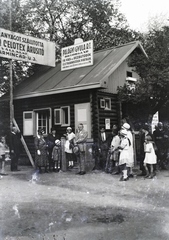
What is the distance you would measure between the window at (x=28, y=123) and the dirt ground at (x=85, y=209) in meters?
6.86

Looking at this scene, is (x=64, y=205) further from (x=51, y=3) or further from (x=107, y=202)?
(x=51, y=3)

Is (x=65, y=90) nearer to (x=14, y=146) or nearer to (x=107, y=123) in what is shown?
(x=107, y=123)

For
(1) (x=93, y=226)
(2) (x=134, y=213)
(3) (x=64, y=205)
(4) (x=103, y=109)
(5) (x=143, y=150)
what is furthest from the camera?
(4) (x=103, y=109)

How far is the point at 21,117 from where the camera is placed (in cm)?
1669

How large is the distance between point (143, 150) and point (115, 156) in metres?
1.02

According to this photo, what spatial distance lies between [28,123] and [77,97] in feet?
11.2

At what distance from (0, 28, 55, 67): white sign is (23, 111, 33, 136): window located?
9.03 feet

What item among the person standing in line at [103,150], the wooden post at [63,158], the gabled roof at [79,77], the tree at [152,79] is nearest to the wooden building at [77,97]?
the gabled roof at [79,77]

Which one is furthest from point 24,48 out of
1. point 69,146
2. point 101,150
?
point 101,150

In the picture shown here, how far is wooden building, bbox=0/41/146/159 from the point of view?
13.5 meters

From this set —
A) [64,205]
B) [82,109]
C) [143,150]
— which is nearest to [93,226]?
[64,205]

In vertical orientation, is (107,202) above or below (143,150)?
below

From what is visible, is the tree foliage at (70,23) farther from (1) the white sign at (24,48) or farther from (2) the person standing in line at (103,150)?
(2) the person standing in line at (103,150)

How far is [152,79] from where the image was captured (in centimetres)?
1291
